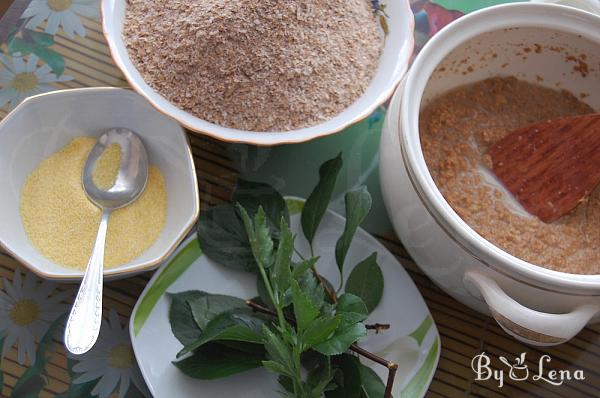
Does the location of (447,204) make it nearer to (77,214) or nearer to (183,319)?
(183,319)

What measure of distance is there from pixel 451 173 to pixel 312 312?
24 cm

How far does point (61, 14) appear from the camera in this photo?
2.84ft

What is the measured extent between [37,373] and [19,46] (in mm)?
391

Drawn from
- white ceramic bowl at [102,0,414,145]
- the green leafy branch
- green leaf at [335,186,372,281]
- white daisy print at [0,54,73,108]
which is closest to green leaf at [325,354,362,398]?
the green leafy branch

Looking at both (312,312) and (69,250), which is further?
(69,250)

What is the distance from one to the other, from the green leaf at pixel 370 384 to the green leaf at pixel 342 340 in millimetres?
72

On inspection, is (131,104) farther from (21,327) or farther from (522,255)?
(522,255)

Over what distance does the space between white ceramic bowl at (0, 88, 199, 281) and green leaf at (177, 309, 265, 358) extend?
9cm

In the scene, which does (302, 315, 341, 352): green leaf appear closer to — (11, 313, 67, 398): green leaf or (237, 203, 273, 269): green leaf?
(237, 203, 273, 269): green leaf

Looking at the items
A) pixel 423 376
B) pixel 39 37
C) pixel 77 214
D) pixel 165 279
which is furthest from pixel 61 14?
pixel 423 376

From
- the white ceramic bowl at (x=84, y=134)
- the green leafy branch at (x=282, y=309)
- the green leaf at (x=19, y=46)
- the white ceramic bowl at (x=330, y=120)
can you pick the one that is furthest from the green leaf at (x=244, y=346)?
the green leaf at (x=19, y=46)


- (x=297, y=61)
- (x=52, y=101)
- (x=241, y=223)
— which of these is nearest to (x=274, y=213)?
(x=241, y=223)

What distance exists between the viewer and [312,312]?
0.60 metres

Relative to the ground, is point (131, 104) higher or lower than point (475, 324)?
higher
